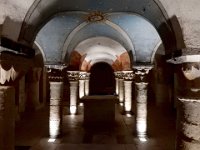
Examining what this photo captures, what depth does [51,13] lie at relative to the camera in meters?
5.37

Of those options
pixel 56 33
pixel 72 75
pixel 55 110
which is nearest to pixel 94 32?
pixel 56 33

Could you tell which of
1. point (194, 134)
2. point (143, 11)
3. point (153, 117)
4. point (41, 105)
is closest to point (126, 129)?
point (153, 117)

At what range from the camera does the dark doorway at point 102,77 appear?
2996cm

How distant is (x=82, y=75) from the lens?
59.0 feet

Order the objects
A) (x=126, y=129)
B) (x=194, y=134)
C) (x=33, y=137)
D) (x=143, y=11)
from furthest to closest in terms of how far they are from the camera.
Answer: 1. (x=126, y=129)
2. (x=33, y=137)
3. (x=143, y=11)
4. (x=194, y=134)

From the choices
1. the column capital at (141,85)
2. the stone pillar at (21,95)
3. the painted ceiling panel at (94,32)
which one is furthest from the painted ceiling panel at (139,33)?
the stone pillar at (21,95)

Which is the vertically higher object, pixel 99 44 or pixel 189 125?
pixel 99 44

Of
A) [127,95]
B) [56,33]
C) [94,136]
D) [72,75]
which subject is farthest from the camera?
[127,95]

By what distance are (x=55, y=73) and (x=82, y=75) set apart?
8.93 m

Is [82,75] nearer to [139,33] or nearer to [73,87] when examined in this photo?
[73,87]

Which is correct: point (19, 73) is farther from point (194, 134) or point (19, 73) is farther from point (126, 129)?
point (126, 129)

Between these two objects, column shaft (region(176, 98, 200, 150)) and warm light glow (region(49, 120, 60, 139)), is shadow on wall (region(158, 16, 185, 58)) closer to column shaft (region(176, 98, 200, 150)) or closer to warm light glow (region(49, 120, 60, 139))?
column shaft (region(176, 98, 200, 150))

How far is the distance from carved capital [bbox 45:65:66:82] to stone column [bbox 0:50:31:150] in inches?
210

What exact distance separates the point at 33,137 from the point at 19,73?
19.1ft
